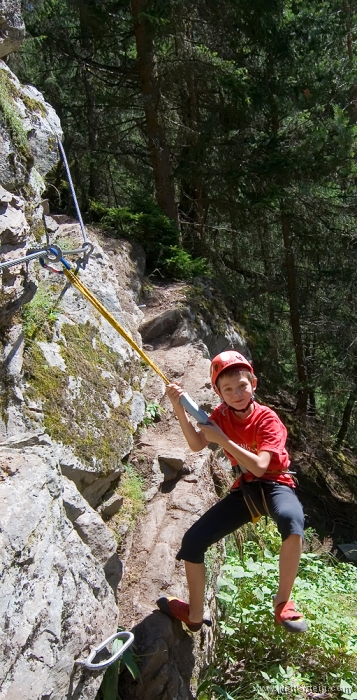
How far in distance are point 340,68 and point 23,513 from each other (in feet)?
35.0

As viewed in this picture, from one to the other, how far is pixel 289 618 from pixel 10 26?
175 inches

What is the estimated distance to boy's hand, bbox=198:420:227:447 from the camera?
11.8 ft

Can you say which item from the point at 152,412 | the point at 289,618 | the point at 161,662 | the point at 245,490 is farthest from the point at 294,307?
the point at 161,662

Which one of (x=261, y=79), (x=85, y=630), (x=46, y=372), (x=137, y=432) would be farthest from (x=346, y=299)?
(x=85, y=630)

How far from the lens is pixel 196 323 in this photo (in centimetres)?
823

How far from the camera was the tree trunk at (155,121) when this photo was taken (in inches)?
428

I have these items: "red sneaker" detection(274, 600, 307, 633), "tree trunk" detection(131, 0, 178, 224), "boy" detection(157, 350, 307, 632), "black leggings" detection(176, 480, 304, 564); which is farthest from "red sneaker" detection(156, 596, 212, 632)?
"tree trunk" detection(131, 0, 178, 224)

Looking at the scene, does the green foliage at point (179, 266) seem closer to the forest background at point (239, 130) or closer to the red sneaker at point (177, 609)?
the forest background at point (239, 130)

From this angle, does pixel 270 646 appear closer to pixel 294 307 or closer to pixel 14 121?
pixel 14 121

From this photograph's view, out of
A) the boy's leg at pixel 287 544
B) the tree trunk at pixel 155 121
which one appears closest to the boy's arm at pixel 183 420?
the boy's leg at pixel 287 544

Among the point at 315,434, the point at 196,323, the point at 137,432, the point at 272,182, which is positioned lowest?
the point at 315,434

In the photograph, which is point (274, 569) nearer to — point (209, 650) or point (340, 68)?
point (209, 650)

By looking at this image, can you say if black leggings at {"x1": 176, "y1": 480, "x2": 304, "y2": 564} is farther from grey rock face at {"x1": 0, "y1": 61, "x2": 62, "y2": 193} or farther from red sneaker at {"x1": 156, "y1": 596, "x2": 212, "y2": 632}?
grey rock face at {"x1": 0, "y1": 61, "x2": 62, "y2": 193}

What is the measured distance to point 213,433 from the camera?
11.9 feet
